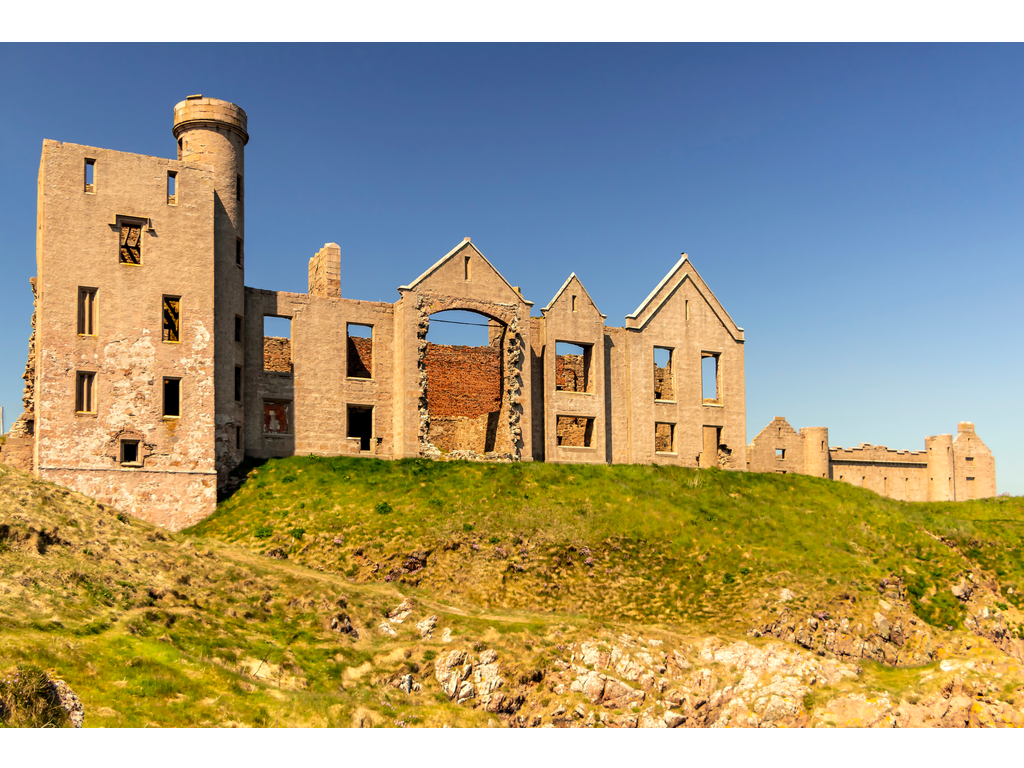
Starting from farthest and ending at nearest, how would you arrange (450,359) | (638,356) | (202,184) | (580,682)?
(450,359) → (638,356) → (202,184) → (580,682)

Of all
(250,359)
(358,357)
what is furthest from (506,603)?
(358,357)

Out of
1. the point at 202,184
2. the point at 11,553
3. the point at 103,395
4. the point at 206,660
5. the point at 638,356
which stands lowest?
the point at 206,660

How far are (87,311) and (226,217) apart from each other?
277 inches

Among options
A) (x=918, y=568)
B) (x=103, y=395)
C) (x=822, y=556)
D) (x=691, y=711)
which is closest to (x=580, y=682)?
(x=691, y=711)

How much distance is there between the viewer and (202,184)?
3331cm

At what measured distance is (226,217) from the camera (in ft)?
115

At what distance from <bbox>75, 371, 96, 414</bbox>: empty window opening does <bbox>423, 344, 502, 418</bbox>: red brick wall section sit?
2009 cm

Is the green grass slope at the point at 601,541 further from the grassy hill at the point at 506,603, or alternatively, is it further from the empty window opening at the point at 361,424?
the empty window opening at the point at 361,424

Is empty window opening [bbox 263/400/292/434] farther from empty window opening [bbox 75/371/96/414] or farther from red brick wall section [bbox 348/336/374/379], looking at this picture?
empty window opening [bbox 75/371/96/414]

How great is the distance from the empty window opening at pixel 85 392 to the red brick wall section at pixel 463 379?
2009 centimetres

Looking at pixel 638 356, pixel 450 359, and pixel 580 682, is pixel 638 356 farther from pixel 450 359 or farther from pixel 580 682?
pixel 580 682

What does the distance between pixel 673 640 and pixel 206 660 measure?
1242 centimetres

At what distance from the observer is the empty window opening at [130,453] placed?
101 ft

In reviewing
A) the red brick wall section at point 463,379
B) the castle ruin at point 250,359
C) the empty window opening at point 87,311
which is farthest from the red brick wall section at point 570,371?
the empty window opening at point 87,311
